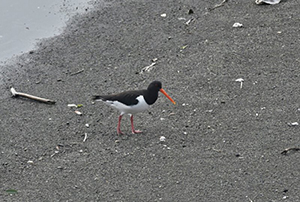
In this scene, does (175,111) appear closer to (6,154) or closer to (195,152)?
(195,152)

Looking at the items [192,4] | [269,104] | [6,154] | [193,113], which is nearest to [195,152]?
[193,113]

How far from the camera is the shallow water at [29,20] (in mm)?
10380

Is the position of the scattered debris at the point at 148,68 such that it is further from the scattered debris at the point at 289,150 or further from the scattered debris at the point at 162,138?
the scattered debris at the point at 289,150

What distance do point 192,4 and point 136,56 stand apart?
215 cm

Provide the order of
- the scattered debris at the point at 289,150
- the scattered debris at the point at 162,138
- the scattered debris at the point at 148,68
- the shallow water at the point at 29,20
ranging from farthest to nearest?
the shallow water at the point at 29,20 → the scattered debris at the point at 148,68 → the scattered debris at the point at 162,138 → the scattered debris at the point at 289,150

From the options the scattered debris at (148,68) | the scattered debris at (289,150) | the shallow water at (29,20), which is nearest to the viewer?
the scattered debris at (289,150)

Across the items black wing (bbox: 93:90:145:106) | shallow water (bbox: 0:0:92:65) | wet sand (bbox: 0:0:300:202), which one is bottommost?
wet sand (bbox: 0:0:300:202)

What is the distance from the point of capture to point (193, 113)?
784 cm

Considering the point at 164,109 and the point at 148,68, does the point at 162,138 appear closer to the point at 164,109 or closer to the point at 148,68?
the point at 164,109

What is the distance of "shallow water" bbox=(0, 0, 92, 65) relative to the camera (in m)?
10.4

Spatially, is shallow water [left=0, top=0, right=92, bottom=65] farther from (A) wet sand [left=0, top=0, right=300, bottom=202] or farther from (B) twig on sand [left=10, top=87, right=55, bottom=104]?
(B) twig on sand [left=10, top=87, right=55, bottom=104]

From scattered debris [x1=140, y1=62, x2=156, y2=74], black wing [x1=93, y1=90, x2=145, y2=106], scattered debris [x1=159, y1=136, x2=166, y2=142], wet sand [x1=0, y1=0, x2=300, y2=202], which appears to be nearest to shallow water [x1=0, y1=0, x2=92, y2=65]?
wet sand [x1=0, y1=0, x2=300, y2=202]

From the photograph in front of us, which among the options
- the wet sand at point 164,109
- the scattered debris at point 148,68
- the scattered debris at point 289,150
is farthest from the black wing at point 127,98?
the scattered debris at point 289,150

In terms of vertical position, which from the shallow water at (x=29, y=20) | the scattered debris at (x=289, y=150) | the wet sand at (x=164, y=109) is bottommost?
the scattered debris at (x=289, y=150)
